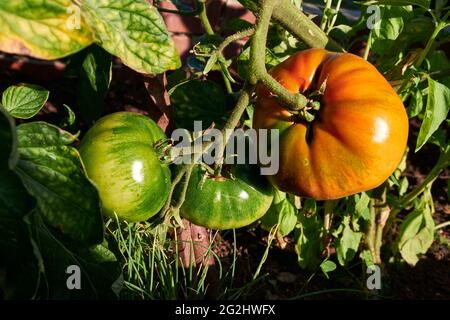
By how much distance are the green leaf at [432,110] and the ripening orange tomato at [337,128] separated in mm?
63

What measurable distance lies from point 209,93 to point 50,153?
0.45m

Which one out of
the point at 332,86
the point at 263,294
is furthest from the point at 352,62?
the point at 263,294

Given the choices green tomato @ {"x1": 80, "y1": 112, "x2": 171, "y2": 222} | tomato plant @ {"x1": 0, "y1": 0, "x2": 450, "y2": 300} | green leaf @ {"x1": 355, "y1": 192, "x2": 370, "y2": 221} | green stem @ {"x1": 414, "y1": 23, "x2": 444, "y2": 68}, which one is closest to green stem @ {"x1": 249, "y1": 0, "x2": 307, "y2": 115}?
tomato plant @ {"x1": 0, "y1": 0, "x2": 450, "y2": 300}

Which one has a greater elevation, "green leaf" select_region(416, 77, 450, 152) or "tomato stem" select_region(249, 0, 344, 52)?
"tomato stem" select_region(249, 0, 344, 52)

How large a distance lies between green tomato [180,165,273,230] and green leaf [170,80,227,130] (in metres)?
0.13

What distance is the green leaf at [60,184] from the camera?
64 centimetres

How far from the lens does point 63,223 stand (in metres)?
0.65

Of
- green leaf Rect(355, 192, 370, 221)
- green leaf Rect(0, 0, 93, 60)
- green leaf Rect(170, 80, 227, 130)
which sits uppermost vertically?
green leaf Rect(170, 80, 227, 130)

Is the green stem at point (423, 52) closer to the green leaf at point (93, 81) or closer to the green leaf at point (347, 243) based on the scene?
the green leaf at point (347, 243)

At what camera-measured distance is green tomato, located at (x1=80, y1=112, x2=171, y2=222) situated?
85cm

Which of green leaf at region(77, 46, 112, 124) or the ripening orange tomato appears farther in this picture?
green leaf at region(77, 46, 112, 124)

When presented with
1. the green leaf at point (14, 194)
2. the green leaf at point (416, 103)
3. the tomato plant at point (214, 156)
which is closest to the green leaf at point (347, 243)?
the tomato plant at point (214, 156)

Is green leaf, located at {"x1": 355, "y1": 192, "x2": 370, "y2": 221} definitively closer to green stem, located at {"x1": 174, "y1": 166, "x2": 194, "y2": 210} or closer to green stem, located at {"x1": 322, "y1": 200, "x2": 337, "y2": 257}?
green stem, located at {"x1": 322, "y1": 200, "x2": 337, "y2": 257}
